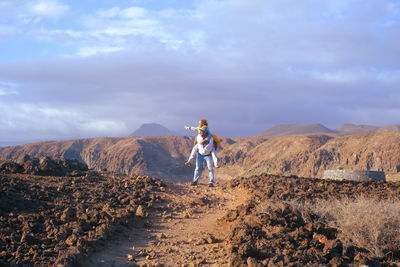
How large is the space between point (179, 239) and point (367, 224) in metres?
3.29

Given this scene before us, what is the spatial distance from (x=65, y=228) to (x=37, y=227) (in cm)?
56

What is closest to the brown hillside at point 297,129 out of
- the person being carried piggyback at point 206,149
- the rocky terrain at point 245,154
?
the rocky terrain at point 245,154

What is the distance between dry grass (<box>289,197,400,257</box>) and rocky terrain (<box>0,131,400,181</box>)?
27.1 metres

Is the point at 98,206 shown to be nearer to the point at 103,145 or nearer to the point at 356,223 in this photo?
the point at 356,223

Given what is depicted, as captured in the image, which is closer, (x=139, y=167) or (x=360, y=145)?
(x=360, y=145)

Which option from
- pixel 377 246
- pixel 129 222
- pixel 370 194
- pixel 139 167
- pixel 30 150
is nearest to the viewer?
pixel 377 246

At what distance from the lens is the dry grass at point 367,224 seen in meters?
6.15

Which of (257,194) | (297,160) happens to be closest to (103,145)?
(297,160)

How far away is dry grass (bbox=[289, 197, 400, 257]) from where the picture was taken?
6148 mm

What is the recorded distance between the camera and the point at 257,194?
9578 millimetres

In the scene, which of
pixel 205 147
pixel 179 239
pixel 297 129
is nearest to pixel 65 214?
pixel 179 239

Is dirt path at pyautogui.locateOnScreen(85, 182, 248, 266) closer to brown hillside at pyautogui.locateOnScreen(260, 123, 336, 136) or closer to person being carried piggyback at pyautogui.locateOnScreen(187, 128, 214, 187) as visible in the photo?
person being carried piggyback at pyautogui.locateOnScreen(187, 128, 214, 187)

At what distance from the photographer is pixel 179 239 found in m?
6.71

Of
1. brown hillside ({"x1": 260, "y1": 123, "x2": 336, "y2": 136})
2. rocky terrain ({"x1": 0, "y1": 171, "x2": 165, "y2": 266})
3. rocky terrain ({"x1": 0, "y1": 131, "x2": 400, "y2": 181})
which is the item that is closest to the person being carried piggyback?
rocky terrain ({"x1": 0, "y1": 171, "x2": 165, "y2": 266})
